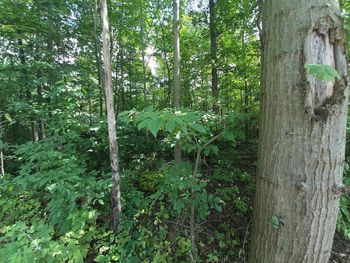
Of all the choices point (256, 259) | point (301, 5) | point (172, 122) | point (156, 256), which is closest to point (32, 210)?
point (156, 256)

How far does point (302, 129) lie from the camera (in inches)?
59.5

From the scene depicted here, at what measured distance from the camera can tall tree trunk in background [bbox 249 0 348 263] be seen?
149cm

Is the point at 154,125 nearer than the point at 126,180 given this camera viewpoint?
Yes

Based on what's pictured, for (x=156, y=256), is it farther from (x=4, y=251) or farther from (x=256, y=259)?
(x=4, y=251)

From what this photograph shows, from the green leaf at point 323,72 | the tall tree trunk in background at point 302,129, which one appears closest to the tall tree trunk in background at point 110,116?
A: the tall tree trunk in background at point 302,129

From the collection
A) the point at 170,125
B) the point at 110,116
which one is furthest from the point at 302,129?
the point at 110,116

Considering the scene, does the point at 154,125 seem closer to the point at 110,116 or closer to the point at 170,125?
the point at 170,125

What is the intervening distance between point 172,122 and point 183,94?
7707 millimetres

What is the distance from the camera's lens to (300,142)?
1.52 m

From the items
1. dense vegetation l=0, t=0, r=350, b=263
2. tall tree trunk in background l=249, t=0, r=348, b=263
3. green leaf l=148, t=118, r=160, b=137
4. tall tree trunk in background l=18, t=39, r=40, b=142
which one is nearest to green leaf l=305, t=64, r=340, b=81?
tall tree trunk in background l=249, t=0, r=348, b=263

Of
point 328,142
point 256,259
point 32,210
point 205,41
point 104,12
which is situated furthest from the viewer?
point 205,41

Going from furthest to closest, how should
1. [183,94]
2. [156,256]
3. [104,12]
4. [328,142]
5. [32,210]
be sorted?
1. [183,94]
2. [32,210]
3. [104,12]
4. [156,256]
5. [328,142]

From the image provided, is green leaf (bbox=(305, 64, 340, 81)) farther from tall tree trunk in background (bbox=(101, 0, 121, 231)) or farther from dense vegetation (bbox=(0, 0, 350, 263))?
tall tree trunk in background (bbox=(101, 0, 121, 231))

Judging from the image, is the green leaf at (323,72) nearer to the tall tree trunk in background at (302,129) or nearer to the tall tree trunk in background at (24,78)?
the tall tree trunk in background at (302,129)
